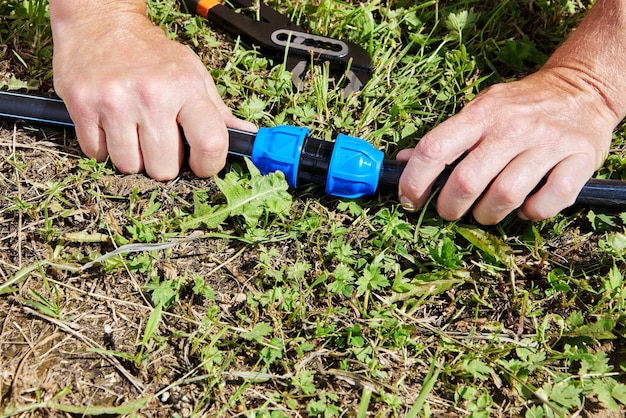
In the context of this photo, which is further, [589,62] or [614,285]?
[589,62]

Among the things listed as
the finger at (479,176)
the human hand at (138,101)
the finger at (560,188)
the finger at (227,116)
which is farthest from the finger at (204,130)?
the finger at (560,188)

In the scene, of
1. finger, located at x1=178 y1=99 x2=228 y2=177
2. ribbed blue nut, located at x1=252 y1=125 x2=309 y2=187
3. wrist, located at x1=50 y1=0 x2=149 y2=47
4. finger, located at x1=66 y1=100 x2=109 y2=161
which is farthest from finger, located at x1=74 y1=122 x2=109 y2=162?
ribbed blue nut, located at x1=252 y1=125 x2=309 y2=187

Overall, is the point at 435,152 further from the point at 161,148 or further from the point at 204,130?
the point at 161,148

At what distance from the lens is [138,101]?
6.89 feet

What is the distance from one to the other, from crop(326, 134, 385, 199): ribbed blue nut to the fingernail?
110 mm

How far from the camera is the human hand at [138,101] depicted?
2107 mm

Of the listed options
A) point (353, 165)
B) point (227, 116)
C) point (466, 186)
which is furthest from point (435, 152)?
point (227, 116)

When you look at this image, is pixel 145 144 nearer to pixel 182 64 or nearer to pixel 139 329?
pixel 182 64

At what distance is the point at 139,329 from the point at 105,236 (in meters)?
0.36

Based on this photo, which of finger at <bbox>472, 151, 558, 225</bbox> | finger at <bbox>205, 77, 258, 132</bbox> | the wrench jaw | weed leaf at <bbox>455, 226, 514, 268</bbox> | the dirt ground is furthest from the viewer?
the wrench jaw

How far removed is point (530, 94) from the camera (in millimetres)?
2309

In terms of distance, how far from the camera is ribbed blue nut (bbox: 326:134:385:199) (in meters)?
2.16

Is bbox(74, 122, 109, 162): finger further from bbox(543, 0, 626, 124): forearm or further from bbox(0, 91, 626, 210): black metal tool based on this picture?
bbox(543, 0, 626, 124): forearm

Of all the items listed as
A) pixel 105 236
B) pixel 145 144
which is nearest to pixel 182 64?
pixel 145 144
